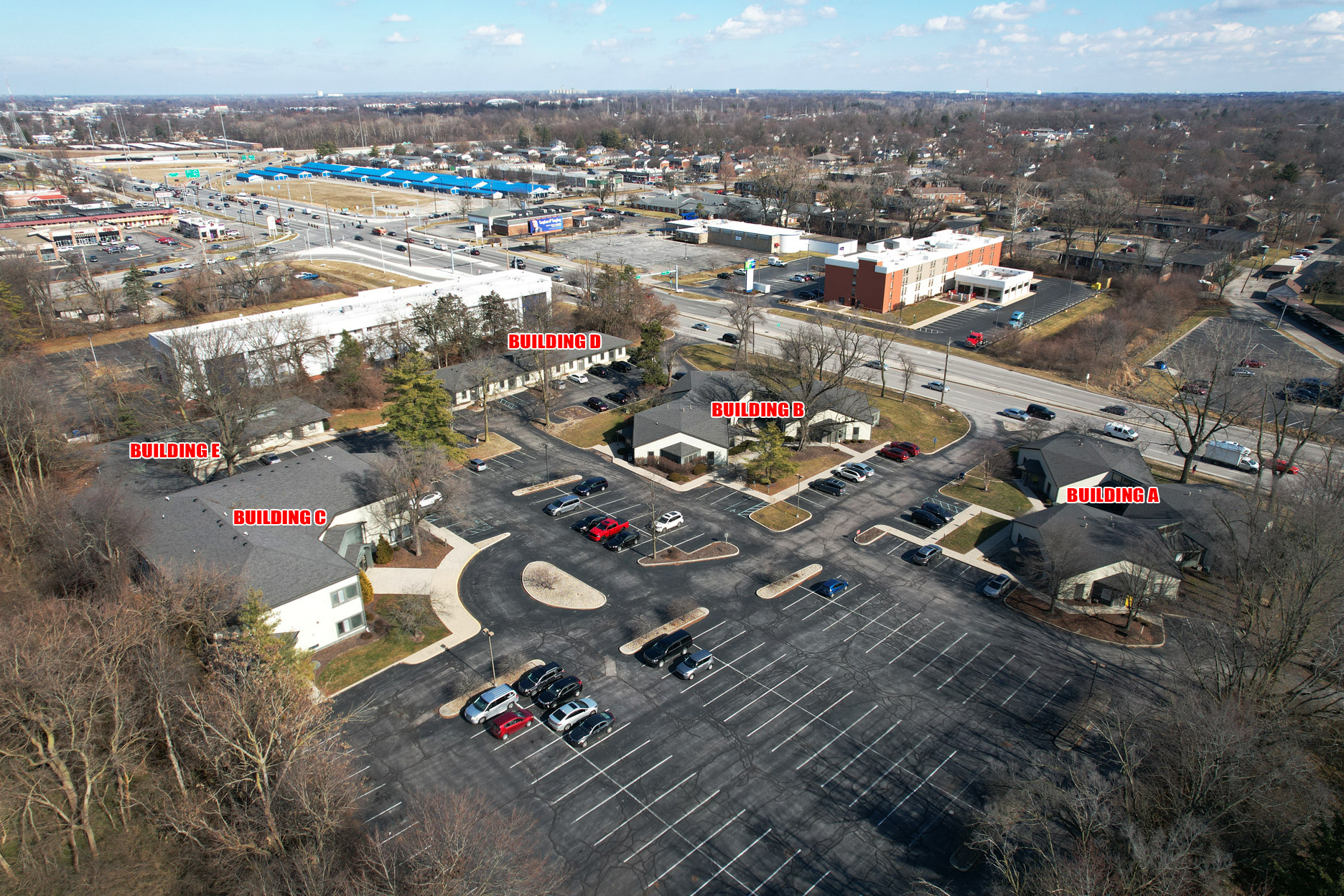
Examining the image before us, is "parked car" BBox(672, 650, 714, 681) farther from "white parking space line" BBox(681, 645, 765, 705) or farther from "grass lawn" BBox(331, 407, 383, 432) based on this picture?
"grass lawn" BBox(331, 407, 383, 432)

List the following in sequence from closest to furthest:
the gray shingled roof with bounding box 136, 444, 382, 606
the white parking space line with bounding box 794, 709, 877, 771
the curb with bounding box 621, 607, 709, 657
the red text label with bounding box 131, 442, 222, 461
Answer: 1. the white parking space line with bounding box 794, 709, 877, 771
2. the gray shingled roof with bounding box 136, 444, 382, 606
3. the curb with bounding box 621, 607, 709, 657
4. the red text label with bounding box 131, 442, 222, 461

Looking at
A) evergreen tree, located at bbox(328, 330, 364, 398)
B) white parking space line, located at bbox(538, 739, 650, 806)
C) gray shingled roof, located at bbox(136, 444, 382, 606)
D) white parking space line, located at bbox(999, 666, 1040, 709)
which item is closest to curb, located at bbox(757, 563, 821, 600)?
white parking space line, located at bbox(999, 666, 1040, 709)

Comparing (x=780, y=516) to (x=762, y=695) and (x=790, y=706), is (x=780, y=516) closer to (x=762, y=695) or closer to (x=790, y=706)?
(x=762, y=695)

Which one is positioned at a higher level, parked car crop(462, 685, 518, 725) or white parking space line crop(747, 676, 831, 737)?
parked car crop(462, 685, 518, 725)

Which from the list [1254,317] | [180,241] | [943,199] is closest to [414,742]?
[1254,317]

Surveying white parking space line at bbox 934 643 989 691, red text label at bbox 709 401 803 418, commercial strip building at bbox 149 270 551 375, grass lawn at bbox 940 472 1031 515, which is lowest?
white parking space line at bbox 934 643 989 691

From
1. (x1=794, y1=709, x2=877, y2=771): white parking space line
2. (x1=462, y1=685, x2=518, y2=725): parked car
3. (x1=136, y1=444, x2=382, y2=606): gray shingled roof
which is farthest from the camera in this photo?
(x1=136, y1=444, x2=382, y2=606): gray shingled roof

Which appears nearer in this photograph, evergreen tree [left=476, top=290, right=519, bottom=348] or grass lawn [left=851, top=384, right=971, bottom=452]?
grass lawn [left=851, top=384, right=971, bottom=452]
